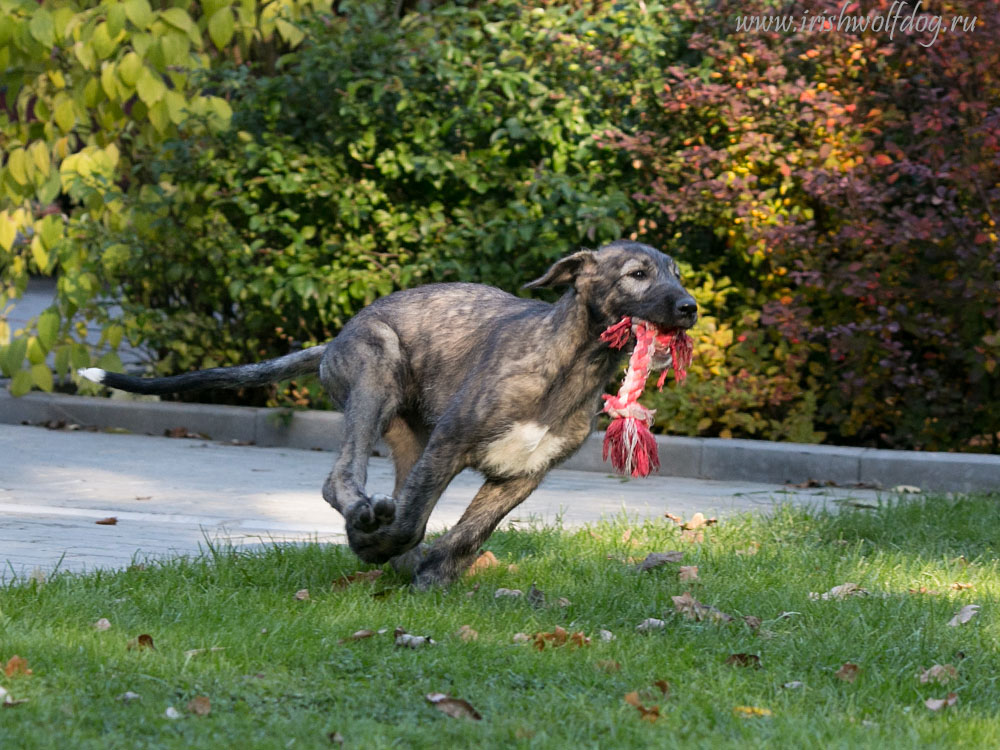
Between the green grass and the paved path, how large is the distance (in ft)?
2.38

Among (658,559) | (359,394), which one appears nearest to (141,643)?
(359,394)

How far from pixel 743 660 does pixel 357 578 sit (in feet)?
5.52

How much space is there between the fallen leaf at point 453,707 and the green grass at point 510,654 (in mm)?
31

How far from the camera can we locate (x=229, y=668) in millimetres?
4258

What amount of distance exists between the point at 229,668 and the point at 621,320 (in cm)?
191

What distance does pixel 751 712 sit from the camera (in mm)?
4121

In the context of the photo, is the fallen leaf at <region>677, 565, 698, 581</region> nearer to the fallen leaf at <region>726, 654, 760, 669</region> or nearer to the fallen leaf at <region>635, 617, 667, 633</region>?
the fallen leaf at <region>635, 617, 667, 633</region>

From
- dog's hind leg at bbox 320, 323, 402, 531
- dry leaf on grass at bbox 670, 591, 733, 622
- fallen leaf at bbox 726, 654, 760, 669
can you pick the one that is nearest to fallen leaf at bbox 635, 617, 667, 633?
dry leaf on grass at bbox 670, 591, 733, 622

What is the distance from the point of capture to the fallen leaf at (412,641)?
463cm

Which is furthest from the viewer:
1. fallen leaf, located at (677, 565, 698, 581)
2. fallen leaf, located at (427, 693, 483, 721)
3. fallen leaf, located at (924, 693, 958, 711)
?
fallen leaf, located at (677, 565, 698, 581)

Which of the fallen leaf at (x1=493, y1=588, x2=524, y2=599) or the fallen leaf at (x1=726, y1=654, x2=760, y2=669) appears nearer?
the fallen leaf at (x1=726, y1=654, x2=760, y2=669)

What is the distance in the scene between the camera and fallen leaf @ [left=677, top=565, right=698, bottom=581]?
226 inches

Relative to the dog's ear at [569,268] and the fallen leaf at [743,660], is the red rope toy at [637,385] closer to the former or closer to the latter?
the dog's ear at [569,268]

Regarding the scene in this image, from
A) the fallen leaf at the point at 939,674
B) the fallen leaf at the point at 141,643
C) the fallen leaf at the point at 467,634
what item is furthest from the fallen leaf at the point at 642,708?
the fallen leaf at the point at 141,643
